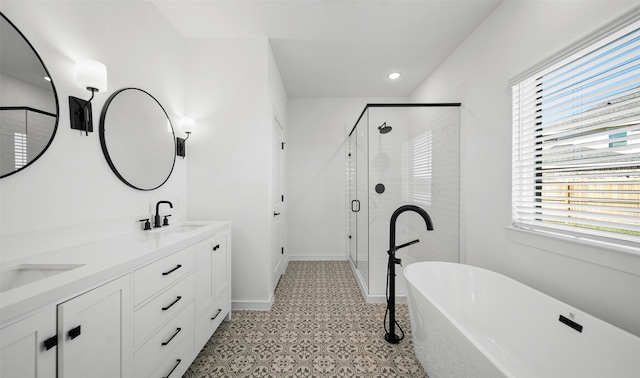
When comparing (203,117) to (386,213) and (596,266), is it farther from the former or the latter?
(596,266)

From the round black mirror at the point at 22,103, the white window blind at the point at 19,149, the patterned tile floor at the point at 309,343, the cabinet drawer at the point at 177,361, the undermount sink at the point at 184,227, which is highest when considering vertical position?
the round black mirror at the point at 22,103

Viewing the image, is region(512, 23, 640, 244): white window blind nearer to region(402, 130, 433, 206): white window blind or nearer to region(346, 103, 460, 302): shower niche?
region(346, 103, 460, 302): shower niche

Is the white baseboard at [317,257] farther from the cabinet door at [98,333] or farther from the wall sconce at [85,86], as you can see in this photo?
the wall sconce at [85,86]

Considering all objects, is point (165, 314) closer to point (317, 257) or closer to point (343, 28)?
point (343, 28)

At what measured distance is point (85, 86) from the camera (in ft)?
4.29

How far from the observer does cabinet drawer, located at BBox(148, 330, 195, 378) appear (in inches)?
49.6

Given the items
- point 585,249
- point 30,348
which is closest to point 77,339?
point 30,348

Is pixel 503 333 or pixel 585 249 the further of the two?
pixel 503 333

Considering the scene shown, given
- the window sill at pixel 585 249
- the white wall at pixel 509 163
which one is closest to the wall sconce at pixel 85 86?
the white wall at pixel 509 163

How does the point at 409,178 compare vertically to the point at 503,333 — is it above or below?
above

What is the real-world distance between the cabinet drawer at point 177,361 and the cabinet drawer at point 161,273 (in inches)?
15.9

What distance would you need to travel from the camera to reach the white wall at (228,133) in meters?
2.40

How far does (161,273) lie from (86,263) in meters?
0.33

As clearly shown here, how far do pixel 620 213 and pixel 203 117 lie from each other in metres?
3.13
